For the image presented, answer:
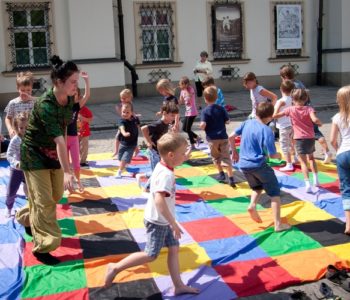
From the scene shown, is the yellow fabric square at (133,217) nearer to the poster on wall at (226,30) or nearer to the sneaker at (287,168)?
the sneaker at (287,168)

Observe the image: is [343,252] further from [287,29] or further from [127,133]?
[287,29]

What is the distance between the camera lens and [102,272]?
4598mm

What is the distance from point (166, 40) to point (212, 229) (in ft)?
51.1

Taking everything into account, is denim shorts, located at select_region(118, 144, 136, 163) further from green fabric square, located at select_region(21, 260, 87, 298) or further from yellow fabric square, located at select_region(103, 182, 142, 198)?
green fabric square, located at select_region(21, 260, 87, 298)

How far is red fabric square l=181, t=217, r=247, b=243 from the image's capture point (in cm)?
539

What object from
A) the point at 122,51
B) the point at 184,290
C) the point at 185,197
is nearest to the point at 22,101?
the point at 185,197

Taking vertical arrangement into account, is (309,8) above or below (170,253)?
above

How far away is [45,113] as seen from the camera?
4551 mm

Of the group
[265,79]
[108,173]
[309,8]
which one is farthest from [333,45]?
[108,173]

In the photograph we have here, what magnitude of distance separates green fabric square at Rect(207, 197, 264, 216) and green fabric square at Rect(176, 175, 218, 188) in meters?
0.84

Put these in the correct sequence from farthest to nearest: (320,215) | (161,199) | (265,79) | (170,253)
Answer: (265,79) → (320,215) → (170,253) → (161,199)

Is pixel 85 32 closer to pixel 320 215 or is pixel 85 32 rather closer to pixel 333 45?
pixel 333 45

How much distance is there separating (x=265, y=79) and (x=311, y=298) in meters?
18.4

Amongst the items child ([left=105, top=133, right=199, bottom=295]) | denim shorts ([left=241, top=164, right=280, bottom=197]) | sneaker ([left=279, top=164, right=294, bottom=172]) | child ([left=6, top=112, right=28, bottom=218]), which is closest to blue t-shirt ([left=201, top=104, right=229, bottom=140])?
sneaker ([left=279, top=164, right=294, bottom=172])
